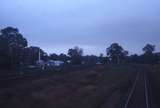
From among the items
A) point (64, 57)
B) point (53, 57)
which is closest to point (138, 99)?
point (53, 57)

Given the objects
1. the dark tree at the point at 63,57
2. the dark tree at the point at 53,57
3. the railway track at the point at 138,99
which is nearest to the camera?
the railway track at the point at 138,99

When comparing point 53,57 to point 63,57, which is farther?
point 63,57

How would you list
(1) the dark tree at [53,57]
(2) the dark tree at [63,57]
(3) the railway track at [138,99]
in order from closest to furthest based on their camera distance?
(3) the railway track at [138,99] → (2) the dark tree at [63,57] → (1) the dark tree at [53,57]

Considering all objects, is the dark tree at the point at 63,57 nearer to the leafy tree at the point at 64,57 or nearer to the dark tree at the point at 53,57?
the leafy tree at the point at 64,57

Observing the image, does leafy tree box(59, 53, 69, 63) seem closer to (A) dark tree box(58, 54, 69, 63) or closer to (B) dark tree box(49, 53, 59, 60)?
(A) dark tree box(58, 54, 69, 63)

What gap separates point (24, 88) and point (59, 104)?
10.2 meters

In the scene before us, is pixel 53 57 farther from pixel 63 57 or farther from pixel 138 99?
pixel 138 99

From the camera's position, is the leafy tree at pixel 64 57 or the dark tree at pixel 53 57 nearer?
the leafy tree at pixel 64 57

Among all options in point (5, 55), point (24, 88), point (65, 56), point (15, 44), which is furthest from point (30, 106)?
point (65, 56)

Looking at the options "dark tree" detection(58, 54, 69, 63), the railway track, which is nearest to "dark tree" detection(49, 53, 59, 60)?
"dark tree" detection(58, 54, 69, 63)

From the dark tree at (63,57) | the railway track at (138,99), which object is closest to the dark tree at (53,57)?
the dark tree at (63,57)

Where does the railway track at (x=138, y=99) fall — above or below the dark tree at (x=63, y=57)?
below

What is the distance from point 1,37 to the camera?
103m

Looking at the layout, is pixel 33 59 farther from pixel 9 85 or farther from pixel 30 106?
pixel 30 106
